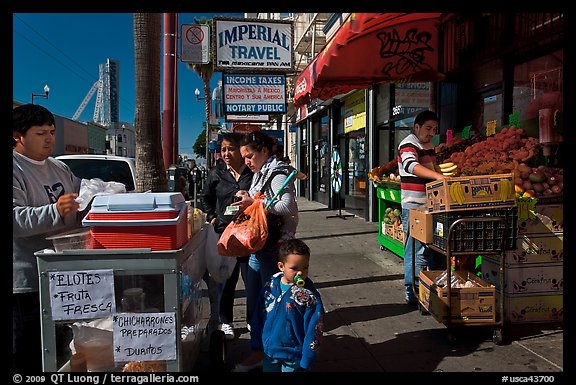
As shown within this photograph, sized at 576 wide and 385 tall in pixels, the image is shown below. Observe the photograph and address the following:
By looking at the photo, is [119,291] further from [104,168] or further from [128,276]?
[104,168]

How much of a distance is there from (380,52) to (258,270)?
4185 millimetres

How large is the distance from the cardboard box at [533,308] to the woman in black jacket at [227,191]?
95.5 inches

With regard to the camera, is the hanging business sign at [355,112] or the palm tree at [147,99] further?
the hanging business sign at [355,112]

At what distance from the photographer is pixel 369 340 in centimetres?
393

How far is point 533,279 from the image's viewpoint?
3.97 m

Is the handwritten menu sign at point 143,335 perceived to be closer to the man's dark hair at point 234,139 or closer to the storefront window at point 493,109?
the man's dark hair at point 234,139

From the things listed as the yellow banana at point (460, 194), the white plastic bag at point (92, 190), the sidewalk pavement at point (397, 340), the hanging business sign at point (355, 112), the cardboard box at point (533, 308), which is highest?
the hanging business sign at point (355, 112)

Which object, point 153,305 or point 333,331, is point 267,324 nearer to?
point 153,305

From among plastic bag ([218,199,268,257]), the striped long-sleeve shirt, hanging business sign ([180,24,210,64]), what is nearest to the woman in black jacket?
plastic bag ([218,199,268,257])

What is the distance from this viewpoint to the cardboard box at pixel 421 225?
4121 mm

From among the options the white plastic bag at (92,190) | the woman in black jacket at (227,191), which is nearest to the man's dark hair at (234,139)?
the woman in black jacket at (227,191)

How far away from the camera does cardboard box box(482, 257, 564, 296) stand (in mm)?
3947

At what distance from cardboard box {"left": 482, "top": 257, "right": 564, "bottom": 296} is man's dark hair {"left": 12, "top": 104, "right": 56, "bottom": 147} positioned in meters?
3.81

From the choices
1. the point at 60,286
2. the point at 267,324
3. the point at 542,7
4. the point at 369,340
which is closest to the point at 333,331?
the point at 369,340
